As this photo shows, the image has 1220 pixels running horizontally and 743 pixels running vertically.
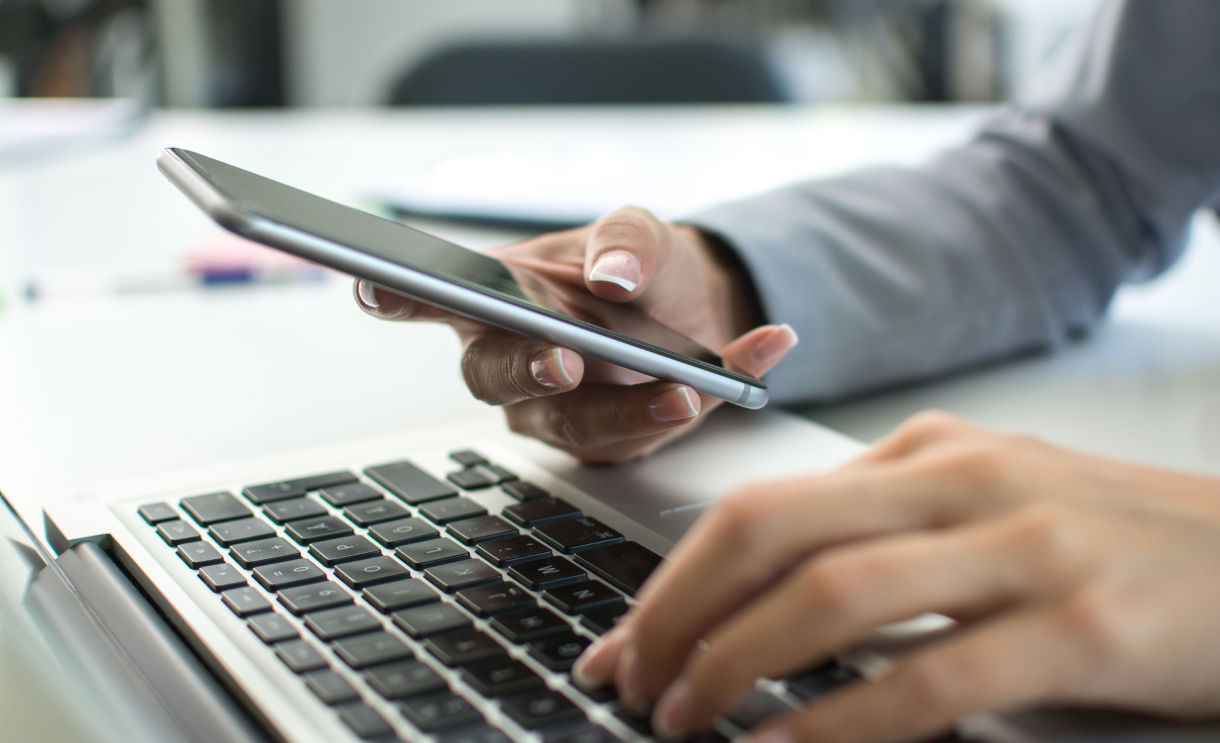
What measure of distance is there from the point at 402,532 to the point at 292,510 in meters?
0.04

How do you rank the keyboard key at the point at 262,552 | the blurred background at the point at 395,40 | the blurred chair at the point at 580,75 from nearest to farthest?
the keyboard key at the point at 262,552
the blurred chair at the point at 580,75
the blurred background at the point at 395,40

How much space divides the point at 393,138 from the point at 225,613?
1215mm

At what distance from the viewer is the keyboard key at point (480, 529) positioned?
1.11ft

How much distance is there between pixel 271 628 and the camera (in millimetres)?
275

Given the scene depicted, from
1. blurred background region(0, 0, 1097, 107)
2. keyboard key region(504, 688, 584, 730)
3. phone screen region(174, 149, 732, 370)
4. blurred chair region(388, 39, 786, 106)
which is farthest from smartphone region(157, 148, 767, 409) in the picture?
blurred background region(0, 0, 1097, 107)

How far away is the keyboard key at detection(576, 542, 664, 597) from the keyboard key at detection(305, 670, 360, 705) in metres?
0.09

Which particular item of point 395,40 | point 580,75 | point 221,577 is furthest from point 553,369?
point 395,40

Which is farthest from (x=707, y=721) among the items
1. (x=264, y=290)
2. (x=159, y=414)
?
(x=264, y=290)

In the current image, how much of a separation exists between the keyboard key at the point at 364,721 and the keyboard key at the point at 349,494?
0.43 feet

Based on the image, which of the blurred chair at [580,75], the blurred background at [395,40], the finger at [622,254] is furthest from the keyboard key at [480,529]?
the blurred background at [395,40]

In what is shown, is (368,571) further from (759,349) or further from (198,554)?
(759,349)

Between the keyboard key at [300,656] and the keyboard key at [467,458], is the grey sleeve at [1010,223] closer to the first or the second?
the keyboard key at [467,458]

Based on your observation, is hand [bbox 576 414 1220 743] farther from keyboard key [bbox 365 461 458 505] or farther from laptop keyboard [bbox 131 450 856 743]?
keyboard key [bbox 365 461 458 505]

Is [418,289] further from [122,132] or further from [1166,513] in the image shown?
[122,132]
